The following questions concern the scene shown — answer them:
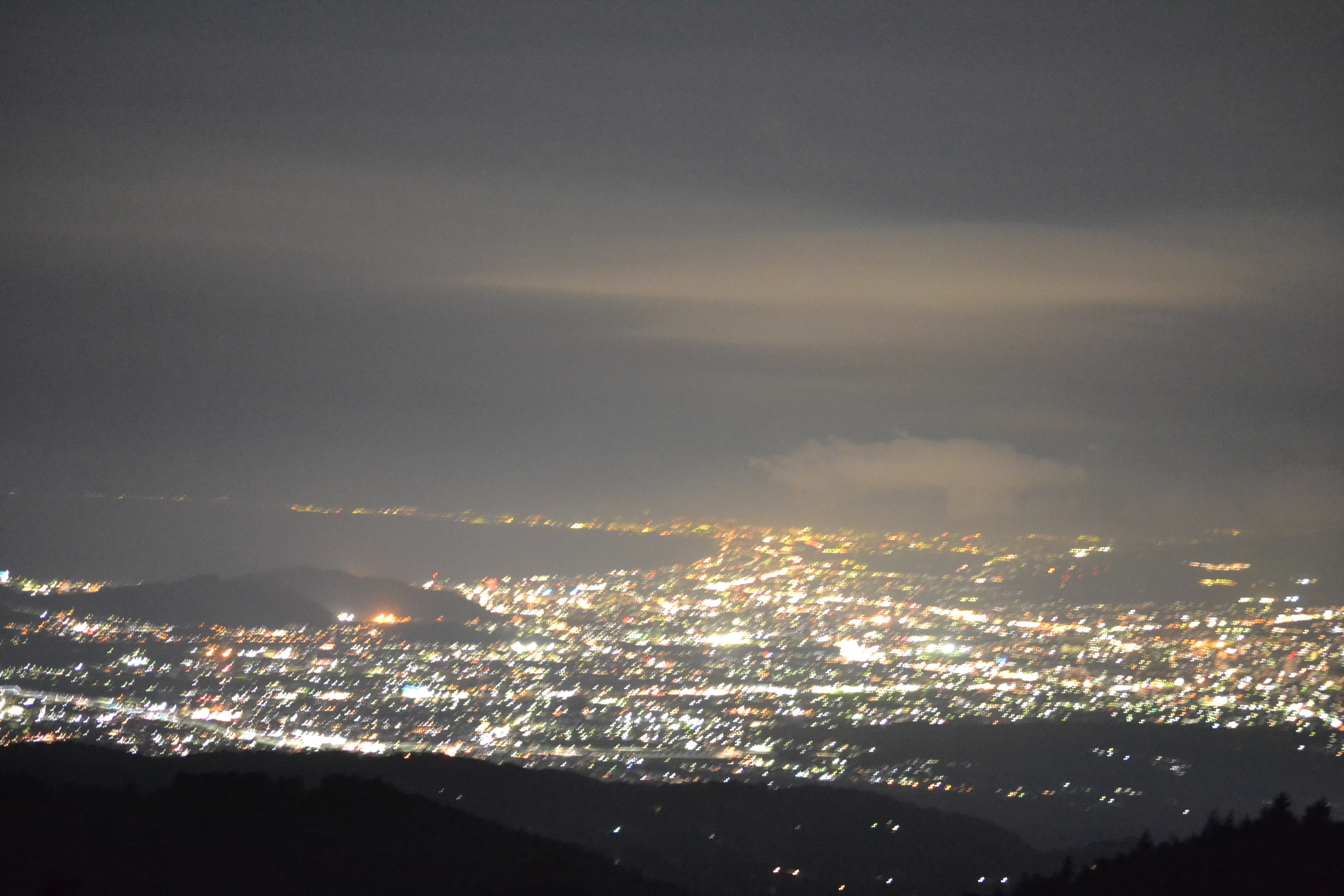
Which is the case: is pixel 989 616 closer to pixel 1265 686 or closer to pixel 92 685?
pixel 1265 686

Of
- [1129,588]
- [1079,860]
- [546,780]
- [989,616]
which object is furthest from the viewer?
[1129,588]

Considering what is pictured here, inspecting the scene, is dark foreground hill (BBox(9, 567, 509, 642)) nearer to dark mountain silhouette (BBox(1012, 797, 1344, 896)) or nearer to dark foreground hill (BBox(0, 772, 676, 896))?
dark foreground hill (BBox(0, 772, 676, 896))

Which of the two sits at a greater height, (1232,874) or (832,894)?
(1232,874)

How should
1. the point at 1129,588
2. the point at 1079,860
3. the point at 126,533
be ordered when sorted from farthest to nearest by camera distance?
the point at 126,533 → the point at 1129,588 → the point at 1079,860

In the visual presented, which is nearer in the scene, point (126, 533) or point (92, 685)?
point (92, 685)

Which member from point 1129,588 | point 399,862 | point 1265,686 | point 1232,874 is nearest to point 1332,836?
point 1232,874

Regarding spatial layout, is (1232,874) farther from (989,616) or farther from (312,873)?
(989,616)

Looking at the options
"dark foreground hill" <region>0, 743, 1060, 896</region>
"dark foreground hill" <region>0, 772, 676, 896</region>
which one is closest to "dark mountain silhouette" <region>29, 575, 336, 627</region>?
"dark foreground hill" <region>0, 743, 1060, 896</region>
